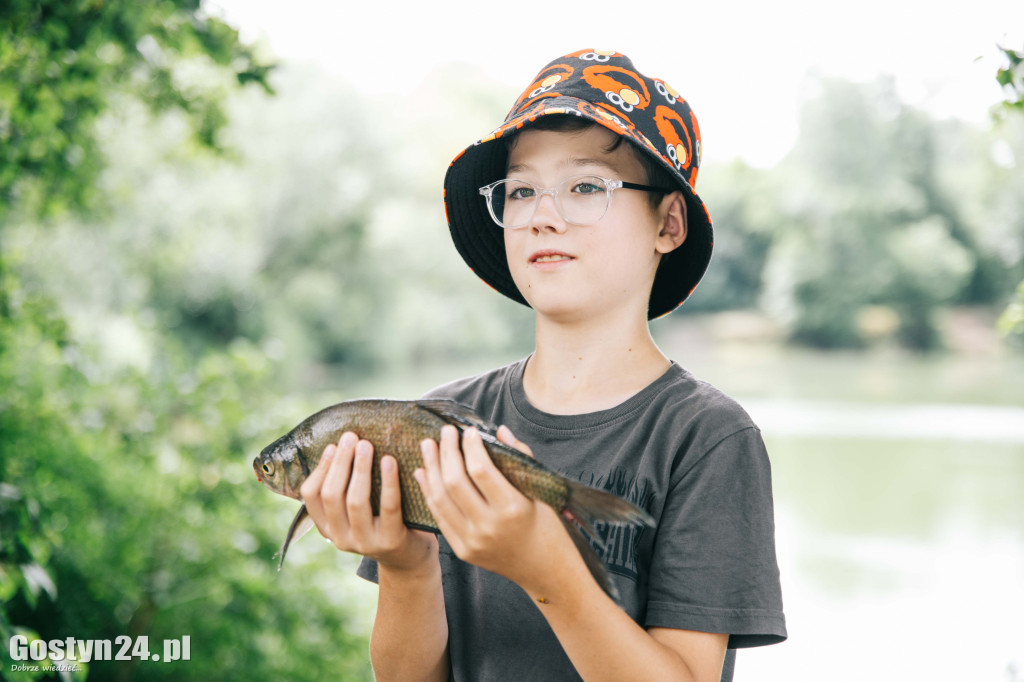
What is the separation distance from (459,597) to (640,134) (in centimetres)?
87

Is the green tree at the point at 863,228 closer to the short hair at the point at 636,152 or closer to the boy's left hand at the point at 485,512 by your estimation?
the short hair at the point at 636,152

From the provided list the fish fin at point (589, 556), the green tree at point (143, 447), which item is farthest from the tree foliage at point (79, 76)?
the fish fin at point (589, 556)

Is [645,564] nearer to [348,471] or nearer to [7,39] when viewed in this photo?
[348,471]

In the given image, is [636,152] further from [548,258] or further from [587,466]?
[587,466]

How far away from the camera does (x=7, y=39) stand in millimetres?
2889

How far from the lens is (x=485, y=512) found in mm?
1078

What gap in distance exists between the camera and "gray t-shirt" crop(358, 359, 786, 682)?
4.08 feet

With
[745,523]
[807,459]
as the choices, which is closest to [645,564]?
[745,523]

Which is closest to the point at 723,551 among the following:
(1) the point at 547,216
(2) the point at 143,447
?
(1) the point at 547,216

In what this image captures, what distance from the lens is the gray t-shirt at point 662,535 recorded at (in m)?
1.24

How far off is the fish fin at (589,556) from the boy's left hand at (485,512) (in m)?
0.01

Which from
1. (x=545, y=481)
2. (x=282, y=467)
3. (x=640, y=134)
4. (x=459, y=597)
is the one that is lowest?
(x=459, y=597)

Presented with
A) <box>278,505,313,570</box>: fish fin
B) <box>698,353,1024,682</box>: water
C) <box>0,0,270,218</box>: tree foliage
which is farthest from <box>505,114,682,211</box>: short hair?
<box>0,0,270,218</box>: tree foliage

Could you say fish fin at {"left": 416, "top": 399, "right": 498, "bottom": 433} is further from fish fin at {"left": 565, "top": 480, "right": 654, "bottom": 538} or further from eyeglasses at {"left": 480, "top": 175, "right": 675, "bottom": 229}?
eyeglasses at {"left": 480, "top": 175, "right": 675, "bottom": 229}
